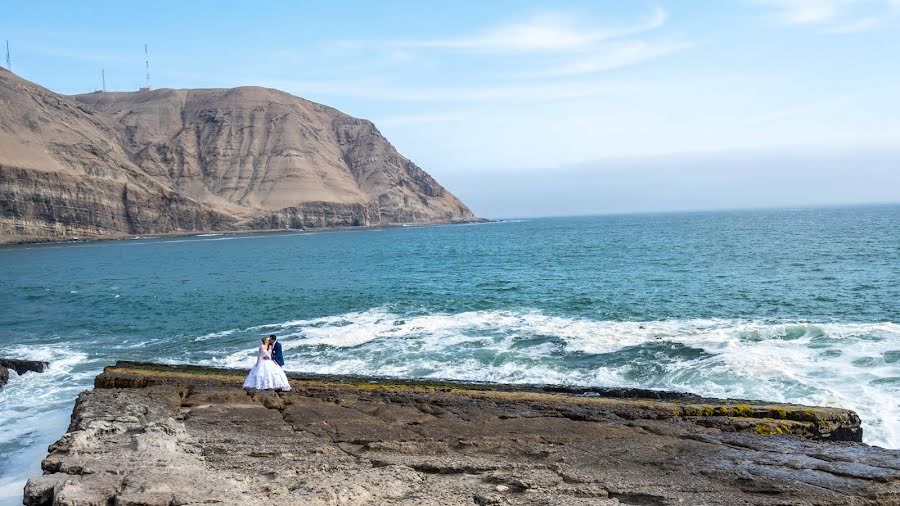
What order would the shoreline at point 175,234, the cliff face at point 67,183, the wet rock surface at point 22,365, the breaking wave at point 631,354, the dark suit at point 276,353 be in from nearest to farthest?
the dark suit at point 276,353 → the breaking wave at point 631,354 → the wet rock surface at point 22,365 → the shoreline at point 175,234 → the cliff face at point 67,183

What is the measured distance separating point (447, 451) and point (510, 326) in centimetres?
1507

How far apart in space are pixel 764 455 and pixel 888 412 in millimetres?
6334

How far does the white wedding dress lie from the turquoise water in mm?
3818

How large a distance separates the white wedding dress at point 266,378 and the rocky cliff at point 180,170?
120 meters

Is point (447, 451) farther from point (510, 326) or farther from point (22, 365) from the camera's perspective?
point (22, 365)

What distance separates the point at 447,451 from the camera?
367 inches

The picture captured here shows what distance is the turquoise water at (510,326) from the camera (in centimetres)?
1617

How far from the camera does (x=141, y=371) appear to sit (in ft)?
51.9

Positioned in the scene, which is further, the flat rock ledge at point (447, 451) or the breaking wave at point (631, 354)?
the breaking wave at point (631, 354)

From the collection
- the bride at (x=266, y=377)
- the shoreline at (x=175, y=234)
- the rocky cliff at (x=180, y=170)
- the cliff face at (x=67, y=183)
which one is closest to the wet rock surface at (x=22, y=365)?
the bride at (x=266, y=377)

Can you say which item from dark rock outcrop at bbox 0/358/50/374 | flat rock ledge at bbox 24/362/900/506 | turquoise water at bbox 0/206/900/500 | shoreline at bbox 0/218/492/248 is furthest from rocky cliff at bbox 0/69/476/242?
flat rock ledge at bbox 24/362/900/506

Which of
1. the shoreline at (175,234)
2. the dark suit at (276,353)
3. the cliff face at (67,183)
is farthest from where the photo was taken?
the cliff face at (67,183)

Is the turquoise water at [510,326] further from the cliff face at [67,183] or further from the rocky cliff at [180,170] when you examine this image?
the rocky cliff at [180,170]

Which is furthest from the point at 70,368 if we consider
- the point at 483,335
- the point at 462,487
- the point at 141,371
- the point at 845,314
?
the point at 845,314
